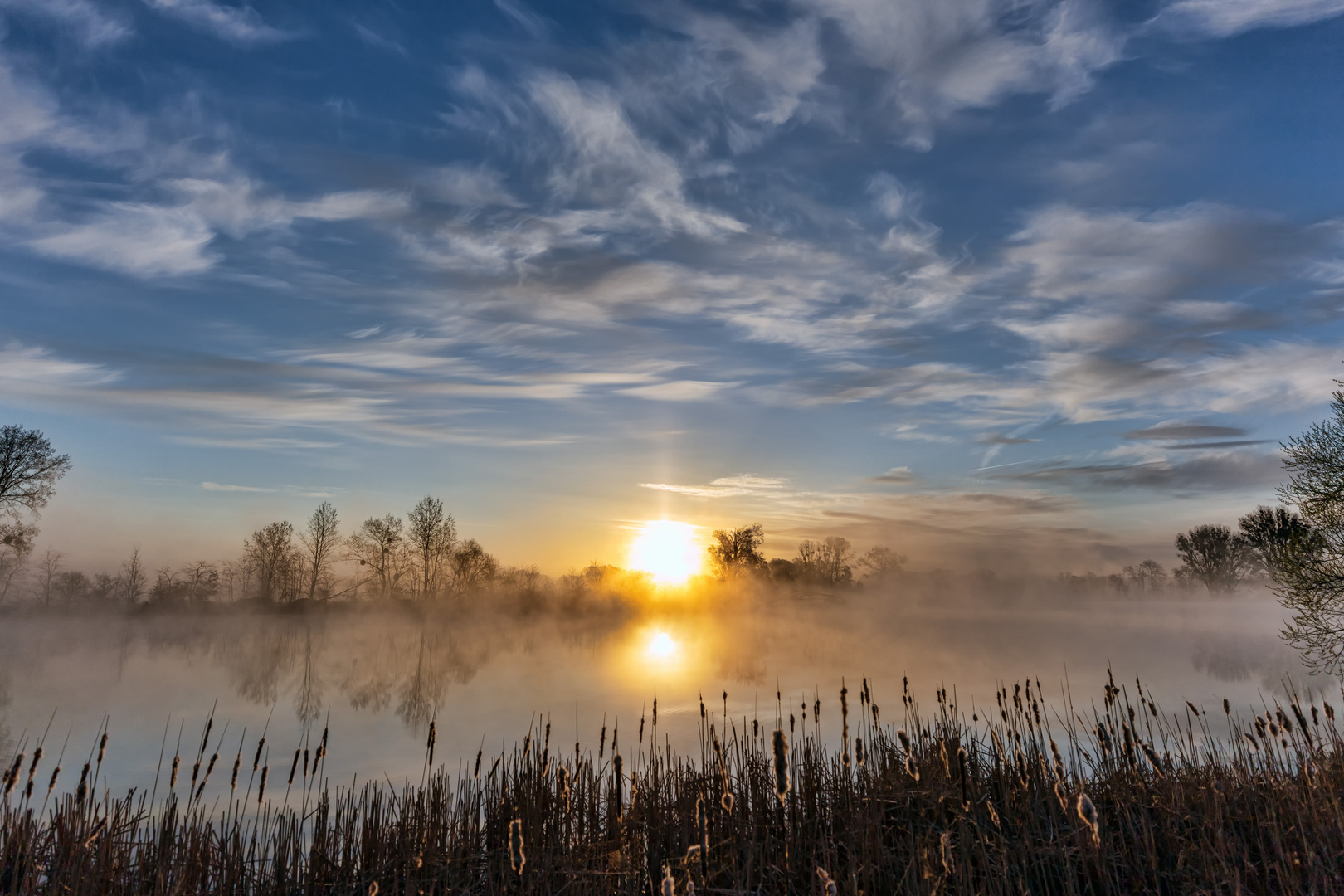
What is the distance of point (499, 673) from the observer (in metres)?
32.2

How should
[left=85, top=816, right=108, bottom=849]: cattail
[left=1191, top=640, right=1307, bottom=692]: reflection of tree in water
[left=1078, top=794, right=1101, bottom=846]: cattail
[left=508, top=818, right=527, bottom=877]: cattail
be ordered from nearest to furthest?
[left=1078, top=794, right=1101, bottom=846]: cattail
[left=508, top=818, right=527, bottom=877]: cattail
[left=85, top=816, right=108, bottom=849]: cattail
[left=1191, top=640, right=1307, bottom=692]: reflection of tree in water

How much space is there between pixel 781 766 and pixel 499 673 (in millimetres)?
32329

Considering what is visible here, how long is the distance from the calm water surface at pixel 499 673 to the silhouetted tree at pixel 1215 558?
5.39 m

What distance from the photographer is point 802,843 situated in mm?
5414

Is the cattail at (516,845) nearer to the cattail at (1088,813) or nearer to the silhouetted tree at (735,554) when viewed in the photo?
the cattail at (1088,813)

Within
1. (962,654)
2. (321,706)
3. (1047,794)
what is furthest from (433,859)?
(962,654)

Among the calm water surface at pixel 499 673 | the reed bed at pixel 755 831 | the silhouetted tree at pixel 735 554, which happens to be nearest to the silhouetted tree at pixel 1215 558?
the calm water surface at pixel 499 673

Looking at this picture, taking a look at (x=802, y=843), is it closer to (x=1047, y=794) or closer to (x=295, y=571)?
(x=1047, y=794)

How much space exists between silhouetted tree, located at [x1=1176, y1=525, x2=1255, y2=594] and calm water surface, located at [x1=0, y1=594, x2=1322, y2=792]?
5390 mm

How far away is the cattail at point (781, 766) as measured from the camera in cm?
250

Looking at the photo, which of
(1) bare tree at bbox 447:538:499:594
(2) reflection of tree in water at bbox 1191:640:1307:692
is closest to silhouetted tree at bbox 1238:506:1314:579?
(2) reflection of tree in water at bbox 1191:640:1307:692

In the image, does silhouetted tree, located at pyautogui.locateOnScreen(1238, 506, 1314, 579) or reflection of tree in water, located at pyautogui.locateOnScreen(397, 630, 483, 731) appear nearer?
reflection of tree in water, located at pyautogui.locateOnScreen(397, 630, 483, 731)

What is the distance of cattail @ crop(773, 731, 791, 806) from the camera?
2500mm

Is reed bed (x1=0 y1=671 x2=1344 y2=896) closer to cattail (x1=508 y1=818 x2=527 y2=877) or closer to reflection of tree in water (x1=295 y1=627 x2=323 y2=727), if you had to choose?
cattail (x1=508 y1=818 x2=527 y2=877)
